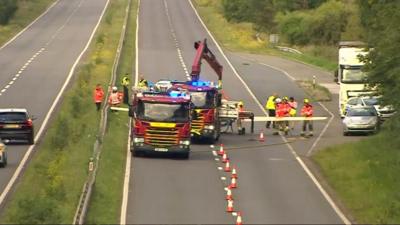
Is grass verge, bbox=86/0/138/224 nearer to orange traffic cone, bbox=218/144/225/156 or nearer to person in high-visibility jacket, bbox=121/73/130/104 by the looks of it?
person in high-visibility jacket, bbox=121/73/130/104

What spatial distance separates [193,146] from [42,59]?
1477 inches

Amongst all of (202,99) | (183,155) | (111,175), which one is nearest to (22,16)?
(202,99)

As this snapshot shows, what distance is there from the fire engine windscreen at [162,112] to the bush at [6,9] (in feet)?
209

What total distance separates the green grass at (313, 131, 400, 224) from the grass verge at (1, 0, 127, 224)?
24.5 ft

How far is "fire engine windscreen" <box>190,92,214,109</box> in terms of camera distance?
40300mm

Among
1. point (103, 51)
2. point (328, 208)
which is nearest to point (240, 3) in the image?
point (103, 51)

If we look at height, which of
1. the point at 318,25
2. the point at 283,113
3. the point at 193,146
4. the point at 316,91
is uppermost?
the point at 193,146

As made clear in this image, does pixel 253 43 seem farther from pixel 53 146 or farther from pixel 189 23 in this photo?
pixel 53 146

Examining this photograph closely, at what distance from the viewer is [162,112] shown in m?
36.4

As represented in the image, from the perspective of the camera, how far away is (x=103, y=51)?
7869 cm

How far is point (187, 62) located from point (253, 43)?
1481cm

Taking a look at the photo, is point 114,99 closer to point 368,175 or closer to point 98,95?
point 98,95

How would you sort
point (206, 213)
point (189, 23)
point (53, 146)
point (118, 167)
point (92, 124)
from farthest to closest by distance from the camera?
point (189, 23), point (92, 124), point (53, 146), point (118, 167), point (206, 213)

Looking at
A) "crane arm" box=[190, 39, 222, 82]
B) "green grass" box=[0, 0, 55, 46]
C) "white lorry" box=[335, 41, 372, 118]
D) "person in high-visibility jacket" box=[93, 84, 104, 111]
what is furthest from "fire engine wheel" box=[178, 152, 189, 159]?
"green grass" box=[0, 0, 55, 46]
